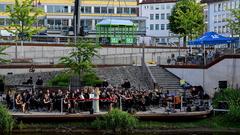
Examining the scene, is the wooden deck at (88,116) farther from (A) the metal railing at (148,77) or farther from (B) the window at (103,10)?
(B) the window at (103,10)

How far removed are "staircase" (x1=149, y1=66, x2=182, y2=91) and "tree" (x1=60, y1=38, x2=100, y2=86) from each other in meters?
5.43

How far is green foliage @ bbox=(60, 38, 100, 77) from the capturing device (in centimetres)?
4250

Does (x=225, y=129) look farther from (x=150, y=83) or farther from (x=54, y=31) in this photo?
(x=54, y=31)

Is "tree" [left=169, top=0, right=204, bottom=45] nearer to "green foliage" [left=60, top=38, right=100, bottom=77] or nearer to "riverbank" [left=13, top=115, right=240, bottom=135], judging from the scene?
"green foliage" [left=60, top=38, right=100, bottom=77]

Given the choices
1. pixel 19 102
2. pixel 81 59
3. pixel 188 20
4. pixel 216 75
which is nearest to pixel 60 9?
pixel 188 20

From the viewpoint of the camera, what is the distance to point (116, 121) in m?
31.7

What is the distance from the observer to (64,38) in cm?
6050

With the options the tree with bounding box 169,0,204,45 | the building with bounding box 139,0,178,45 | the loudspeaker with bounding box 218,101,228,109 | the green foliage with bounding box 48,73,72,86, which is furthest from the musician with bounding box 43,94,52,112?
the building with bounding box 139,0,178,45

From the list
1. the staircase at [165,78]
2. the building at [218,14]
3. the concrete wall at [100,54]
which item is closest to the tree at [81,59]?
the staircase at [165,78]

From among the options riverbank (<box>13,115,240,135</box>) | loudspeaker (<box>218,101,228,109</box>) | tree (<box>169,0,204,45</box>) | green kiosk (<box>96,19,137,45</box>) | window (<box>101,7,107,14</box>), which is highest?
window (<box>101,7,107,14</box>)

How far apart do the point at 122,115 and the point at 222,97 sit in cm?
850

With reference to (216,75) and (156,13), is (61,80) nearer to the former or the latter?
(216,75)

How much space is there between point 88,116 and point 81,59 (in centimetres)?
1110

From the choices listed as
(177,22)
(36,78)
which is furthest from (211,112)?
(177,22)
